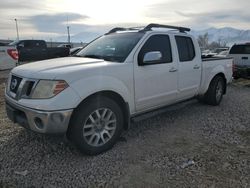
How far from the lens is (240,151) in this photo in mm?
4188

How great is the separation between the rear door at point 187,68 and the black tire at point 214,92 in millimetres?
839

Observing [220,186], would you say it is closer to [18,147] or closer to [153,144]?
[153,144]

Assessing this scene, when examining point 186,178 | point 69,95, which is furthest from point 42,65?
point 186,178

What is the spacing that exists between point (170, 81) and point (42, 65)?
7.40 ft

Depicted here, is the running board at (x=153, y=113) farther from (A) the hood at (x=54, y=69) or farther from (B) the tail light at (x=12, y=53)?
(B) the tail light at (x=12, y=53)

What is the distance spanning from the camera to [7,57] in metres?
11.2

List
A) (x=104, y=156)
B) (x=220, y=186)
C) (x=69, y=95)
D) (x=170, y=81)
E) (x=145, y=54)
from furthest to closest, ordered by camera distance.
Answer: (x=170, y=81) < (x=145, y=54) < (x=104, y=156) < (x=69, y=95) < (x=220, y=186)

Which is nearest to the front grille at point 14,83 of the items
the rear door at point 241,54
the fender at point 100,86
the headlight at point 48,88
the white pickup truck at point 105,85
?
the white pickup truck at point 105,85

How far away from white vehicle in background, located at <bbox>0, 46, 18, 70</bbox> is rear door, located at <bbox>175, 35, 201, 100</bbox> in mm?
8175

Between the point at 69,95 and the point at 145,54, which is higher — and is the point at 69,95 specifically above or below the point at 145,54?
below

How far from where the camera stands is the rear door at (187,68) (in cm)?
531

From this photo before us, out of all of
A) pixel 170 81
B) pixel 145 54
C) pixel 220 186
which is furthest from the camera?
pixel 170 81

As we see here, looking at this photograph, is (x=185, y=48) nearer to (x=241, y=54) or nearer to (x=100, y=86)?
(x=100, y=86)

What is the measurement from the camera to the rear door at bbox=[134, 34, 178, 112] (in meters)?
4.43
